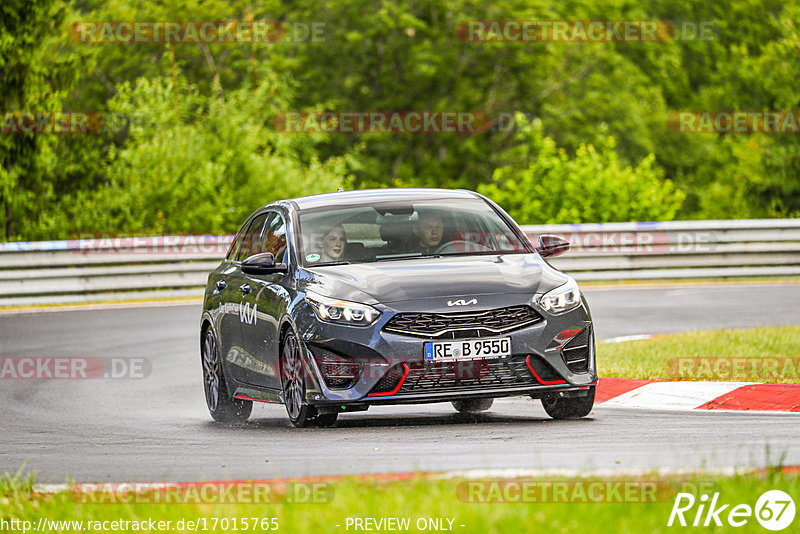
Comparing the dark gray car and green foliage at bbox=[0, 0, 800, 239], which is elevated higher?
the dark gray car

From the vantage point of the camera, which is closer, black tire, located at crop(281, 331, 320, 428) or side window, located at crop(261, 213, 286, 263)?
black tire, located at crop(281, 331, 320, 428)

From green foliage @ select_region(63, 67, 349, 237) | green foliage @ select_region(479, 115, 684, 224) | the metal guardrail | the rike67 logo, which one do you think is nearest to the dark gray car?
the rike67 logo

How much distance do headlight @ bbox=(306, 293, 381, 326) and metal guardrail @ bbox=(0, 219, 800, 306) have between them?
44.2ft

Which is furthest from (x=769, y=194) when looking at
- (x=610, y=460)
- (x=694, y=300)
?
(x=610, y=460)

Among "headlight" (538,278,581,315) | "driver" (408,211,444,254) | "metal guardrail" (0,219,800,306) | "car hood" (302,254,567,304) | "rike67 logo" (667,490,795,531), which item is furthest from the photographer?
"metal guardrail" (0,219,800,306)

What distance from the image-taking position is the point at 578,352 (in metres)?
9.55

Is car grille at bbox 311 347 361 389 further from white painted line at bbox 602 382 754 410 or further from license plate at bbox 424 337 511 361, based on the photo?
white painted line at bbox 602 382 754 410

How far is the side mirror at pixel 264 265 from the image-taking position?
10203 millimetres

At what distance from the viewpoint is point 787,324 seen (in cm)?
1673

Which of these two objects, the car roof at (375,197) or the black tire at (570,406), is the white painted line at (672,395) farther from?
the car roof at (375,197)

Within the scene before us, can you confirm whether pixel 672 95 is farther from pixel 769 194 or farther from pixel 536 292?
pixel 536 292

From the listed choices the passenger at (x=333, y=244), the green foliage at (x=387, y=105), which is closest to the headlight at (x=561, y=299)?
the passenger at (x=333, y=244)

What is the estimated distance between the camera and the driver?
34.0ft

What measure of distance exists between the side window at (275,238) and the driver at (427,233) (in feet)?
3.12
